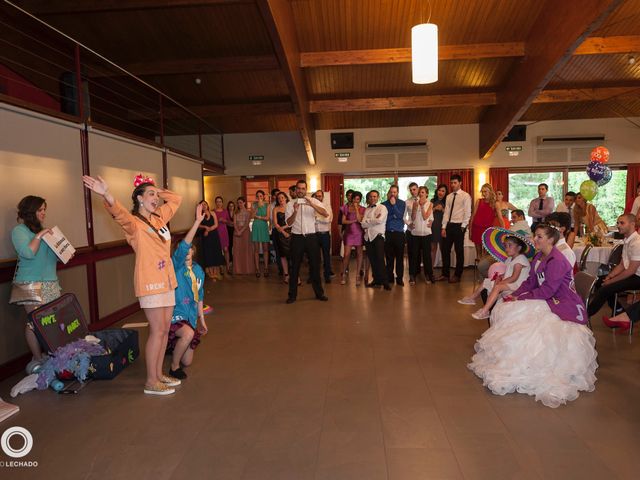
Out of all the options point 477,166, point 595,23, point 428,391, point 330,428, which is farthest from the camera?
point 477,166

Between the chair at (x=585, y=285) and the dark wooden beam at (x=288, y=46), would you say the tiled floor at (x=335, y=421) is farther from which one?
the dark wooden beam at (x=288, y=46)

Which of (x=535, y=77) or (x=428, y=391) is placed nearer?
(x=428, y=391)

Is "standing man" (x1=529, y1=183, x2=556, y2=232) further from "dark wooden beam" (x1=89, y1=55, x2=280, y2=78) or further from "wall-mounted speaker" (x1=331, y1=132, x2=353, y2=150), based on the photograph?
"dark wooden beam" (x1=89, y1=55, x2=280, y2=78)

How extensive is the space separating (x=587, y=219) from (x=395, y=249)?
8.78 ft

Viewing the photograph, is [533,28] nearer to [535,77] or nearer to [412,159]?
[535,77]

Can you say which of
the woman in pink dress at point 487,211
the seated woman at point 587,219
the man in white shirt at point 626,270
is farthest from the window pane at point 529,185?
the man in white shirt at point 626,270

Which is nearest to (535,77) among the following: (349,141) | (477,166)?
(477,166)

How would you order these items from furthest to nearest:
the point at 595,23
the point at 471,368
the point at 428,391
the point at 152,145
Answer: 1. the point at 152,145
2. the point at 595,23
3. the point at 471,368
4. the point at 428,391

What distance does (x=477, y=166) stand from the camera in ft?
34.8

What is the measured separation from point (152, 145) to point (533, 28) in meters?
6.15

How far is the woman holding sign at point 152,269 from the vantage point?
2658mm

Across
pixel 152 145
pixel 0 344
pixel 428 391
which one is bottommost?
pixel 428 391

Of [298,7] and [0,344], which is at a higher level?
[298,7]

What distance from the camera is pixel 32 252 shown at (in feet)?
10.3
